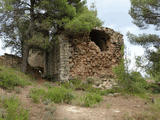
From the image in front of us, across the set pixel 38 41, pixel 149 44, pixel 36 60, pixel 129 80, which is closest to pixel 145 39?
pixel 149 44

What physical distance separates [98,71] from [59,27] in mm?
3425

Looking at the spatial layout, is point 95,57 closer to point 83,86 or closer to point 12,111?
point 83,86

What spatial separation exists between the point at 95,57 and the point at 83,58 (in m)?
0.75

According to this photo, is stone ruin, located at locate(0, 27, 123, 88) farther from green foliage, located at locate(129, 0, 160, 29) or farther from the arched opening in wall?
green foliage, located at locate(129, 0, 160, 29)

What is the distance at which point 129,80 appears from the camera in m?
6.84

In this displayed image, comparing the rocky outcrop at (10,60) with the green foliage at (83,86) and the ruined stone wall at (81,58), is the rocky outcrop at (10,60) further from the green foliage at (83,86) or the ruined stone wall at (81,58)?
the green foliage at (83,86)

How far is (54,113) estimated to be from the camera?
Result: 3916mm

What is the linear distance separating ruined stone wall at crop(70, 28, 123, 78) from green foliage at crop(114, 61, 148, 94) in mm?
2810

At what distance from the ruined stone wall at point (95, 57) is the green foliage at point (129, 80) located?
2.81 meters

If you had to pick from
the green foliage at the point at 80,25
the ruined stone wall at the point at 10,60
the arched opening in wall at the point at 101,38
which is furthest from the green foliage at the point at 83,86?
the ruined stone wall at the point at 10,60

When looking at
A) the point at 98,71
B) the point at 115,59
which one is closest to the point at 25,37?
the point at 98,71

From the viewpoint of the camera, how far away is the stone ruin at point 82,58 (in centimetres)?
923

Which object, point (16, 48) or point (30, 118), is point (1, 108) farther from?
point (16, 48)

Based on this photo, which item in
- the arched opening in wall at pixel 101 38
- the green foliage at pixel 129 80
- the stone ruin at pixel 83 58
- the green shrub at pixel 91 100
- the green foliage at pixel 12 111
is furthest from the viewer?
the arched opening in wall at pixel 101 38
